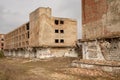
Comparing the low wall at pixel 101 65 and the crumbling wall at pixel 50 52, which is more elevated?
the crumbling wall at pixel 50 52

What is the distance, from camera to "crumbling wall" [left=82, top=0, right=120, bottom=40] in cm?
1617

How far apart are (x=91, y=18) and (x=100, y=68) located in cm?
627

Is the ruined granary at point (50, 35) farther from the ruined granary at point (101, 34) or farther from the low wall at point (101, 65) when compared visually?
the low wall at point (101, 65)

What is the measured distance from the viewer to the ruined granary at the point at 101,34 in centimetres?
1561

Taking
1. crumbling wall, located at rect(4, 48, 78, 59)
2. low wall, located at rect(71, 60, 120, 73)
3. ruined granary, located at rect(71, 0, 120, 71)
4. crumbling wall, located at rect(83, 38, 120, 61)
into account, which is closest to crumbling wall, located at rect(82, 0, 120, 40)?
ruined granary, located at rect(71, 0, 120, 71)

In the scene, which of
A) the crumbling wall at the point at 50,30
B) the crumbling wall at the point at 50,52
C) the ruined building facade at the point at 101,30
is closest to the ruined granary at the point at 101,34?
the ruined building facade at the point at 101,30

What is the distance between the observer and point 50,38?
111 ft

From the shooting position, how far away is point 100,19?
18.1m

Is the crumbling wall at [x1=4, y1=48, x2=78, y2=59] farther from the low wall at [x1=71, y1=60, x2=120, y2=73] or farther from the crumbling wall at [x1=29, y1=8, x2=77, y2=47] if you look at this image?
the low wall at [x1=71, y1=60, x2=120, y2=73]

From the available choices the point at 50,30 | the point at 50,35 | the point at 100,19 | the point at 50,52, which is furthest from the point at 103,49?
the point at 50,30

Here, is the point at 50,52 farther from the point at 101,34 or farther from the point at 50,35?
the point at 101,34

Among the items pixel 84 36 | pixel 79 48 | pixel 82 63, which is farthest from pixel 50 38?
pixel 82 63

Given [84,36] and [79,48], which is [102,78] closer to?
[84,36]

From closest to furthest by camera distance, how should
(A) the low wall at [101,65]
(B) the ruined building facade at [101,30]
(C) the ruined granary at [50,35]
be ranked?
(A) the low wall at [101,65], (B) the ruined building facade at [101,30], (C) the ruined granary at [50,35]
